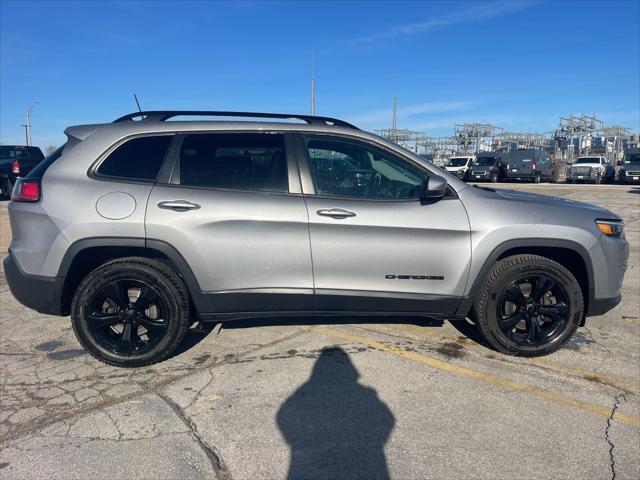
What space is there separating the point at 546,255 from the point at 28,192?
3.98 m

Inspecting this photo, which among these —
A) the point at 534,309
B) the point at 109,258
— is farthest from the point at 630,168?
the point at 109,258

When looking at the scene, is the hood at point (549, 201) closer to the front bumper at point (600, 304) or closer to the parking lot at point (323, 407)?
the front bumper at point (600, 304)

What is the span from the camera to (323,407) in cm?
321

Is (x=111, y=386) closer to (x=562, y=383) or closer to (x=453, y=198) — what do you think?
(x=453, y=198)

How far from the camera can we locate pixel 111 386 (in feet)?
11.4

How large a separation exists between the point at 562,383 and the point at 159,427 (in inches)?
108

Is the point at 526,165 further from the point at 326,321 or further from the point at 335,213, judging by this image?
the point at 335,213

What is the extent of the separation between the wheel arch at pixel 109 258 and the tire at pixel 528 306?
217cm

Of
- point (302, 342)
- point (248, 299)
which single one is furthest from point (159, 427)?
point (302, 342)

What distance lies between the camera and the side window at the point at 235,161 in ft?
12.2

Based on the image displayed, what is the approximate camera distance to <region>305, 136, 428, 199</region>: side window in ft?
12.4

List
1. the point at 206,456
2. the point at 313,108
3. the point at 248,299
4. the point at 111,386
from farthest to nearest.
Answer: the point at 313,108, the point at 248,299, the point at 111,386, the point at 206,456

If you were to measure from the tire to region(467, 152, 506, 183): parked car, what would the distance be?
32.1 m

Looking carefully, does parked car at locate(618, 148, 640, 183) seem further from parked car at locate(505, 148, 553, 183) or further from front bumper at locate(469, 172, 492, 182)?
front bumper at locate(469, 172, 492, 182)
